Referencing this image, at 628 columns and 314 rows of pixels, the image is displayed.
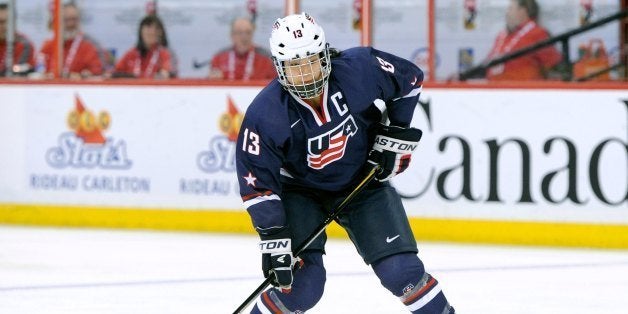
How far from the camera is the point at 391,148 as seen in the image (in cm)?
402

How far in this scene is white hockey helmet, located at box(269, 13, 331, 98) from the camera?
12.4ft

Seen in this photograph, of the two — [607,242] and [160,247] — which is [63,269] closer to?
[160,247]

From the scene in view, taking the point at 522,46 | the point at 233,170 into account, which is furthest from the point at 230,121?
the point at 522,46

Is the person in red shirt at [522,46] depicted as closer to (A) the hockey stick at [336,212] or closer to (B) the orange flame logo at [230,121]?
(B) the orange flame logo at [230,121]

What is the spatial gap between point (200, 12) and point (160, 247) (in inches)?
56.7

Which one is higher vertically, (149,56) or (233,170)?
(149,56)

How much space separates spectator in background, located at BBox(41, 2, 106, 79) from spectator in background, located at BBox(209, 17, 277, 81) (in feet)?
2.40

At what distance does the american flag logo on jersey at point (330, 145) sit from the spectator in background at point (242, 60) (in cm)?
368

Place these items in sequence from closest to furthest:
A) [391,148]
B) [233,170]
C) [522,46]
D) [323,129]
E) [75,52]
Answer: [323,129] → [391,148] → [522,46] → [233,170] → [75,52]

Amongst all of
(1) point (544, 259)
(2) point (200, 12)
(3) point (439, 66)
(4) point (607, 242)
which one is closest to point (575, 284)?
(1) point (544, 259)

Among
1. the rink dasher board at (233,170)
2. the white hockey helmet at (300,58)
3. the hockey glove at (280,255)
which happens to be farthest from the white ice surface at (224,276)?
the white hockey helmet at (300,58)

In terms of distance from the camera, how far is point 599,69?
7.12 metres

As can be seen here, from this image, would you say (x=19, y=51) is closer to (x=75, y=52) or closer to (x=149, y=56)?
(x=75, y=52)

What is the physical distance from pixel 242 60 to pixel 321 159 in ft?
12.6
